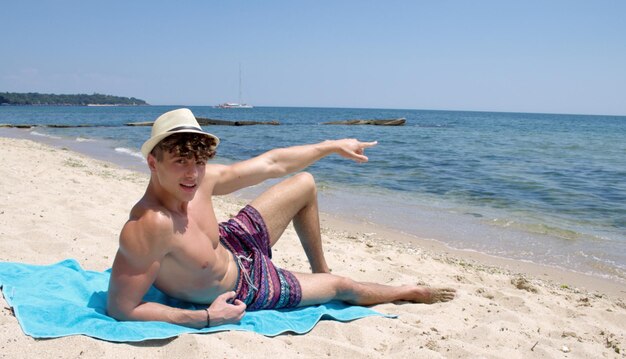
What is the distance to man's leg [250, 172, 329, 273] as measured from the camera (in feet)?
11.9

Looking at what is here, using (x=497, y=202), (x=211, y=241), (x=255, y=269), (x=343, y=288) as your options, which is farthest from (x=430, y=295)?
(x=497, y=202)

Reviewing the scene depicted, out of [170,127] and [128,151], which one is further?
[128,151]

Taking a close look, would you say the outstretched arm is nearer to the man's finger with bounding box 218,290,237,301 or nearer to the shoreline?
the man's finger with bounding box 218,290,237,301

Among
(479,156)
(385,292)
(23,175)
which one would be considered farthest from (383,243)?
(479,156)

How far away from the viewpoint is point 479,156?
18.3 metres

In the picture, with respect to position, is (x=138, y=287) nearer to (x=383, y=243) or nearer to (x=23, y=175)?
(x=383, y=243)

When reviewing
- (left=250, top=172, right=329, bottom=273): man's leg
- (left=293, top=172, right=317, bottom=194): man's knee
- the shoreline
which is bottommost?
the shoreline

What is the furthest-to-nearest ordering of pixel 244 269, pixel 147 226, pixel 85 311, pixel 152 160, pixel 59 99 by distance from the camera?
1. pixel 59 99
2. pixel 244 269
3. pixel 85 311
4. pixel 152 160
5. pixel 147 226

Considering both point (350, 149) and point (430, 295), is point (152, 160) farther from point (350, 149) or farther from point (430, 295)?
point (430, 295)

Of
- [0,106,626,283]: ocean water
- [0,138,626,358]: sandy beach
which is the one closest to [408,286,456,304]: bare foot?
[0,138,626,358]: sandy beach

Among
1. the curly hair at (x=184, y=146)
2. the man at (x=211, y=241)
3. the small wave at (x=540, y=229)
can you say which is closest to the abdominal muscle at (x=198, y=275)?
the man at (x=211, y=241)

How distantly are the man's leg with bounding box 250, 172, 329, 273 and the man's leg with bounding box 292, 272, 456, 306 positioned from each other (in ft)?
0.82

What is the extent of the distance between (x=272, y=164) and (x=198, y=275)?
0.98 metres

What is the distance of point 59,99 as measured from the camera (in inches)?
5979
